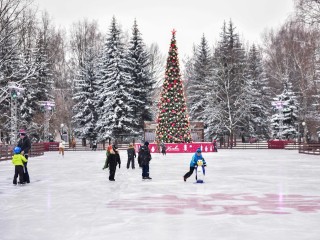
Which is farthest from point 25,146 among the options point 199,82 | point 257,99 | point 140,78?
point 257,99

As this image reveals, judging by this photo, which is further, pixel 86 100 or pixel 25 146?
pixel 86 100

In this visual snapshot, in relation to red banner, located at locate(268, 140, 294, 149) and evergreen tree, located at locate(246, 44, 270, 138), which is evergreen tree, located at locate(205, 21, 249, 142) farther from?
red banner, located at locate(268, 140, 294, 149)

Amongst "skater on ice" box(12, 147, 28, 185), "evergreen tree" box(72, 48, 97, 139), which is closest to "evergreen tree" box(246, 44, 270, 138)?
"evergreen tree" box(72, 48, 97, 139)

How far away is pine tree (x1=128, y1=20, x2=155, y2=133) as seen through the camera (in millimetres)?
53938

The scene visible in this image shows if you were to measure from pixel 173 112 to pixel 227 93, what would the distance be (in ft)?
45.5

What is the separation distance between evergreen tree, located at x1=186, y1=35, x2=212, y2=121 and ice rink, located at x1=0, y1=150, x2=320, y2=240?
141 feet

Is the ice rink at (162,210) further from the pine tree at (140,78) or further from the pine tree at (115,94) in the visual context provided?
the pine tree at (140,78)

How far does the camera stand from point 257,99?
188 feet

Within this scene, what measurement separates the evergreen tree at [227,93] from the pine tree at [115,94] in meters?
9.25

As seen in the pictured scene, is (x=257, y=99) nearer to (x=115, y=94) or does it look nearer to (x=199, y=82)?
(x=199, y=82)

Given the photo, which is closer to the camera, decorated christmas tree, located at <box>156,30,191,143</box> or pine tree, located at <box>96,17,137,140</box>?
decorated christmas tree, located at <box>156,30,191,143</box>

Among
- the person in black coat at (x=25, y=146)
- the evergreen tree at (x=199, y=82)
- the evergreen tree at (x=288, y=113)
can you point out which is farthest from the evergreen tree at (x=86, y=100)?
the person in black coat at (x=25, y=146)

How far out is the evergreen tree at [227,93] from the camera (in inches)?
2051

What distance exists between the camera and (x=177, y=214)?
8.77 metres
